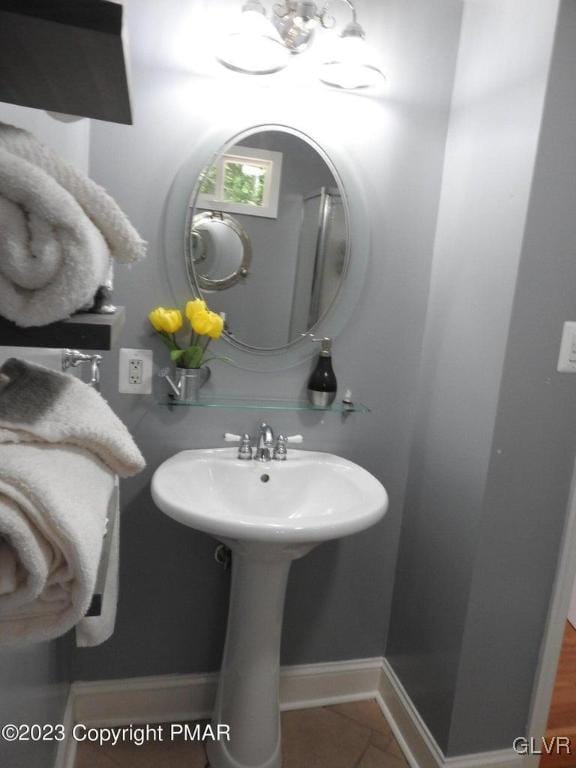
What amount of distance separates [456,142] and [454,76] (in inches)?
7.7

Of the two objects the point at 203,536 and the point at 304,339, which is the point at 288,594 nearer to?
the point at 203,536

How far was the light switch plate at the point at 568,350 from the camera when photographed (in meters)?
1.29

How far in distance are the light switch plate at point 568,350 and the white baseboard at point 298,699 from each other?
1070 mm

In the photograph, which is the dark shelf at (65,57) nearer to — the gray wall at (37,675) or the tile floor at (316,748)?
the gray wall at (37,675)

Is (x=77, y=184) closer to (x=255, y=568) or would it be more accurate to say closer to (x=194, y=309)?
(x=194, y=309)

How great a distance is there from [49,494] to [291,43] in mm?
1311

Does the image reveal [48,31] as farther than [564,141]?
No

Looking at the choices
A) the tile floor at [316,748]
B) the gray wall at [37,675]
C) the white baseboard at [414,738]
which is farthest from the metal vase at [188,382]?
the white baseboard at [414,738]

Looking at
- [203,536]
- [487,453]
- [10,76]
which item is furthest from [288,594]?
[10,76]

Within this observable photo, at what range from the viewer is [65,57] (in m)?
0.43

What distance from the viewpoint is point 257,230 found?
144 cm

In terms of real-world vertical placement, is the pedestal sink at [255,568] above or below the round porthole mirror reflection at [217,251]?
below

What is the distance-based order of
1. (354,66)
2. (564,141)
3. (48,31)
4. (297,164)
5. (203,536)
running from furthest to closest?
(203,536), (297,164), (354,66), (564,141), (48,31)

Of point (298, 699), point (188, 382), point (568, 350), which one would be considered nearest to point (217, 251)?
point (188, 382)
